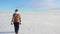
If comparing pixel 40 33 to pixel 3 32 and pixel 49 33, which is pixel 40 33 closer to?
pixel 49 33

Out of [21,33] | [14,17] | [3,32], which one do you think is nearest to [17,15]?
[14,17]

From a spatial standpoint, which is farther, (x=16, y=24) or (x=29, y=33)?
(x=29, y=33)

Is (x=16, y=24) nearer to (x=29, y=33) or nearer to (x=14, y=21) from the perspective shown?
(x=14, y=21)

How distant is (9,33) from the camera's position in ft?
80.8

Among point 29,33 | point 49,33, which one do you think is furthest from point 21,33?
point 49,33

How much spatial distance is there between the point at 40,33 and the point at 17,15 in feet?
14.6

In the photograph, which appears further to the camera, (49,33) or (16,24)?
(49,33)

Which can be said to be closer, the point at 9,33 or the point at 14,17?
the point at 14,17

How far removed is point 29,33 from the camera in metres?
24.5

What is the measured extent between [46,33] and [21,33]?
6.74 ft

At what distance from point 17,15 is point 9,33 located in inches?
153

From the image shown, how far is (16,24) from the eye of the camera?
21.4 metres

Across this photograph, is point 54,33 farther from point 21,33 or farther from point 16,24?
point 16,24

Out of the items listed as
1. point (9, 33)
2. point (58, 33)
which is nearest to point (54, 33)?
point (58, 33)
